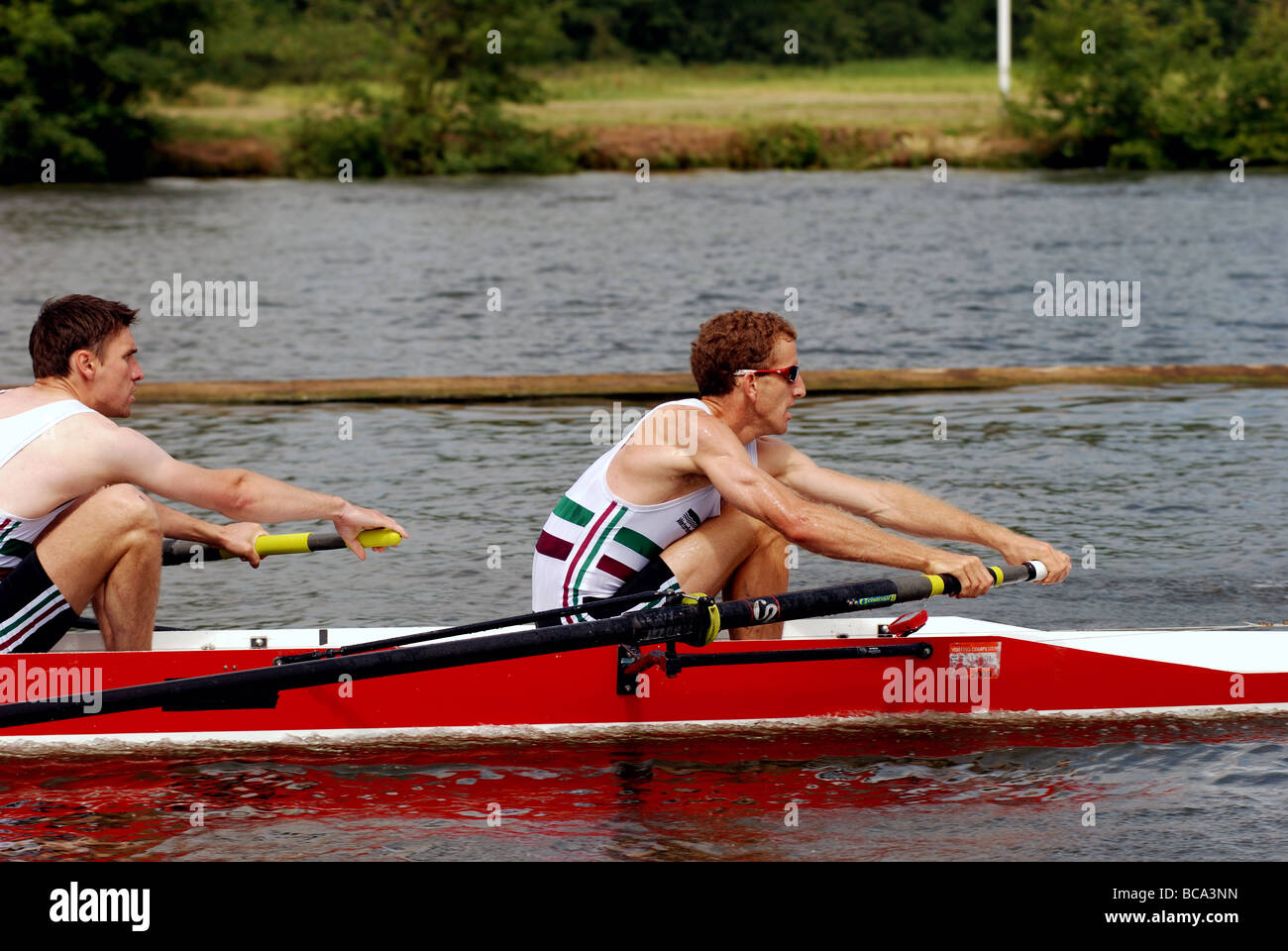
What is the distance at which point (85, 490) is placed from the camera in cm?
573

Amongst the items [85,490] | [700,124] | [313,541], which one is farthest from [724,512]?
[700,124]

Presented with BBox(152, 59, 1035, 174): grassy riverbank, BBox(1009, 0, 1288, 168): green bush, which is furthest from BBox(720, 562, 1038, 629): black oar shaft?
BBox(1009, 0, 1288, 168): green bush

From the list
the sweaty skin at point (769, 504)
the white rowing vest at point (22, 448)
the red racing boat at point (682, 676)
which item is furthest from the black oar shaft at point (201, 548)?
the sweaty skin at point (769, 504)

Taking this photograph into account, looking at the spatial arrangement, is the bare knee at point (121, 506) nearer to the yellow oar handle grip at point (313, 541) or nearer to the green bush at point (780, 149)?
the yellow oar handle grip at point (313, 541)

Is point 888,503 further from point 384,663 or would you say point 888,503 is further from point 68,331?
point 68,331

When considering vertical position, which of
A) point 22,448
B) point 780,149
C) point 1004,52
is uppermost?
point 1004,52

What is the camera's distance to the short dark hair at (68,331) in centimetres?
571

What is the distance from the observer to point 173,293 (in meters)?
22.4

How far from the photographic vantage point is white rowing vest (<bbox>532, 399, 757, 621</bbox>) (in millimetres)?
6082

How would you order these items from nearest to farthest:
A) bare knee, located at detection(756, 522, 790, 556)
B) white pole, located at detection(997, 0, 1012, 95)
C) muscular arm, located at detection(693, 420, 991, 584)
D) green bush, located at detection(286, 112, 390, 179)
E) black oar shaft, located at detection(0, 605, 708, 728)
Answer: black oar shaft, located at detection(0, 605, 708, 728) → muscular arm, located at detection(693, 420, 991, 584) → bare knee, located at detection(756, 522, 790, 556) → green bush, located at detection(286, 112, 390, 179) → white pole, located at detection(997, 0, 1012, 95)

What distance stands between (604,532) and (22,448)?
6.40 ft

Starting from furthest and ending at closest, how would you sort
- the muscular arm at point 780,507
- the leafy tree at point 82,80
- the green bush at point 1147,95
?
the green bush at point 1147,95 < the leafy tree at point 82,80 < the muscular arm at point 780,507

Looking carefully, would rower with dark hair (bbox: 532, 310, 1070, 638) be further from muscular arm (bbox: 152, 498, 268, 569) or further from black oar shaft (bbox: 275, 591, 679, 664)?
muscular arm (bbox: 152, 498, 268, 569)

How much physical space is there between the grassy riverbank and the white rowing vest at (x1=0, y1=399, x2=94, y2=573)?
37.1m
